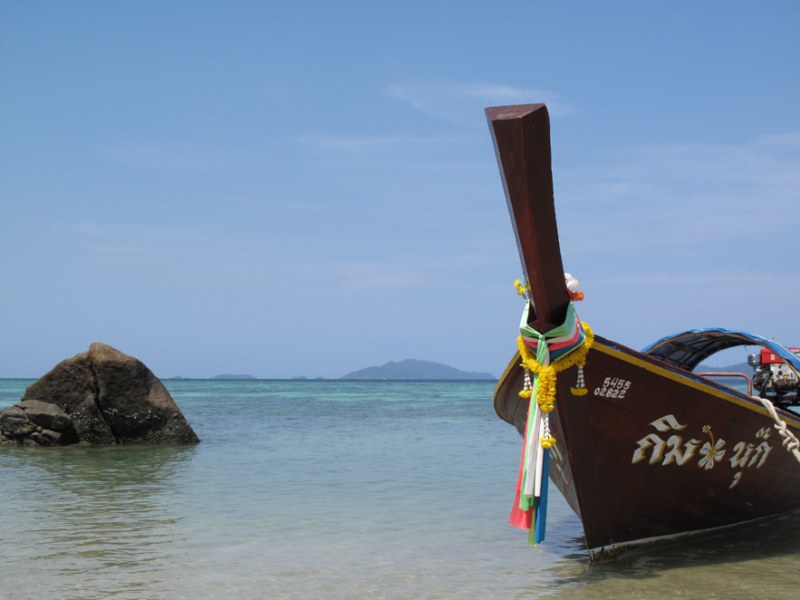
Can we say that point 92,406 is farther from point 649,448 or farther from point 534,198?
point 534,198

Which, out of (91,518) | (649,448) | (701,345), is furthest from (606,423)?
(91,518)

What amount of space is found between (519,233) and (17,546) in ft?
20.3

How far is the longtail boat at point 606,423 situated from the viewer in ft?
18.7

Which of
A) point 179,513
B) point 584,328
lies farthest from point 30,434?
point 584,328

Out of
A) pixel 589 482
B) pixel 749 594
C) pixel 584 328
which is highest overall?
pixel 584 328

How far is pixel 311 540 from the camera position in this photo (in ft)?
29.7

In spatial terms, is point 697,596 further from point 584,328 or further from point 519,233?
point 519,233

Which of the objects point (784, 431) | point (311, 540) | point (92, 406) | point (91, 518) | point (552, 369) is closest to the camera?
point (552, 369)

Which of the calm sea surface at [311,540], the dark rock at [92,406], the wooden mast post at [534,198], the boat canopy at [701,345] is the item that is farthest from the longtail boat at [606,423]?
the dark rock at [92,406]

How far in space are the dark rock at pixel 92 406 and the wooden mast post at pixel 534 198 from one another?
12.8 metres

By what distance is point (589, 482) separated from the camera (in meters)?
7.23

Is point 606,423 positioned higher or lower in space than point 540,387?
lower

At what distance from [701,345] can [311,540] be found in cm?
605

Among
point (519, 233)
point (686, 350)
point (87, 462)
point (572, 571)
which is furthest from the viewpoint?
point (87, 462)
